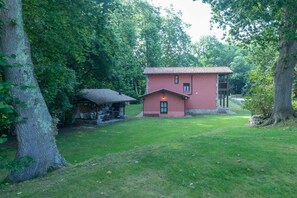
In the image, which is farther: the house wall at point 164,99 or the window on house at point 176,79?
the window on house at point 176,79

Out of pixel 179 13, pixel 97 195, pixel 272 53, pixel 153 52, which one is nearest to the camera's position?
pixel 97 195

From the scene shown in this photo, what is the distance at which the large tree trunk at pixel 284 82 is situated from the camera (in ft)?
43.5

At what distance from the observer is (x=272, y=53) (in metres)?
29.0

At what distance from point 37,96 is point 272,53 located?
27908 millimetres

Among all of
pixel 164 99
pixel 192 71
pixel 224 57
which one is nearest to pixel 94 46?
pixel 164 99

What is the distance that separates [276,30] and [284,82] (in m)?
2.66

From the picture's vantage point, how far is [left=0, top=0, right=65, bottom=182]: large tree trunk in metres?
5.83

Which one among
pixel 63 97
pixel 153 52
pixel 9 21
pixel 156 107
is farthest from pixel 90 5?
pixel 153 52

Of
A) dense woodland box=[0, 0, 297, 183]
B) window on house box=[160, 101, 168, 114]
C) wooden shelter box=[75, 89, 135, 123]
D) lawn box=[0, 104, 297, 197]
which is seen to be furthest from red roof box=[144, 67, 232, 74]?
lawn box=[0, 104, 297, 197]

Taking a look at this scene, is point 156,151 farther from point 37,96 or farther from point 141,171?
point 37,96

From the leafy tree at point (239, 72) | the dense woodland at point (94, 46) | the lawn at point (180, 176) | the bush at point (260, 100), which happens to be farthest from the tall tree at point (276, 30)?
the leafy tree at point (239, 72)

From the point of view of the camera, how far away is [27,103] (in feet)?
19.2

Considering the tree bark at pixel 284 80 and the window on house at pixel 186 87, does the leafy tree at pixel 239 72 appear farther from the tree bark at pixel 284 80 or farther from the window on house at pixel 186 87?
the tree bark at pixel 284 80

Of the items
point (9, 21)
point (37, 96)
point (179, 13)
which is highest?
point (179, 13)
